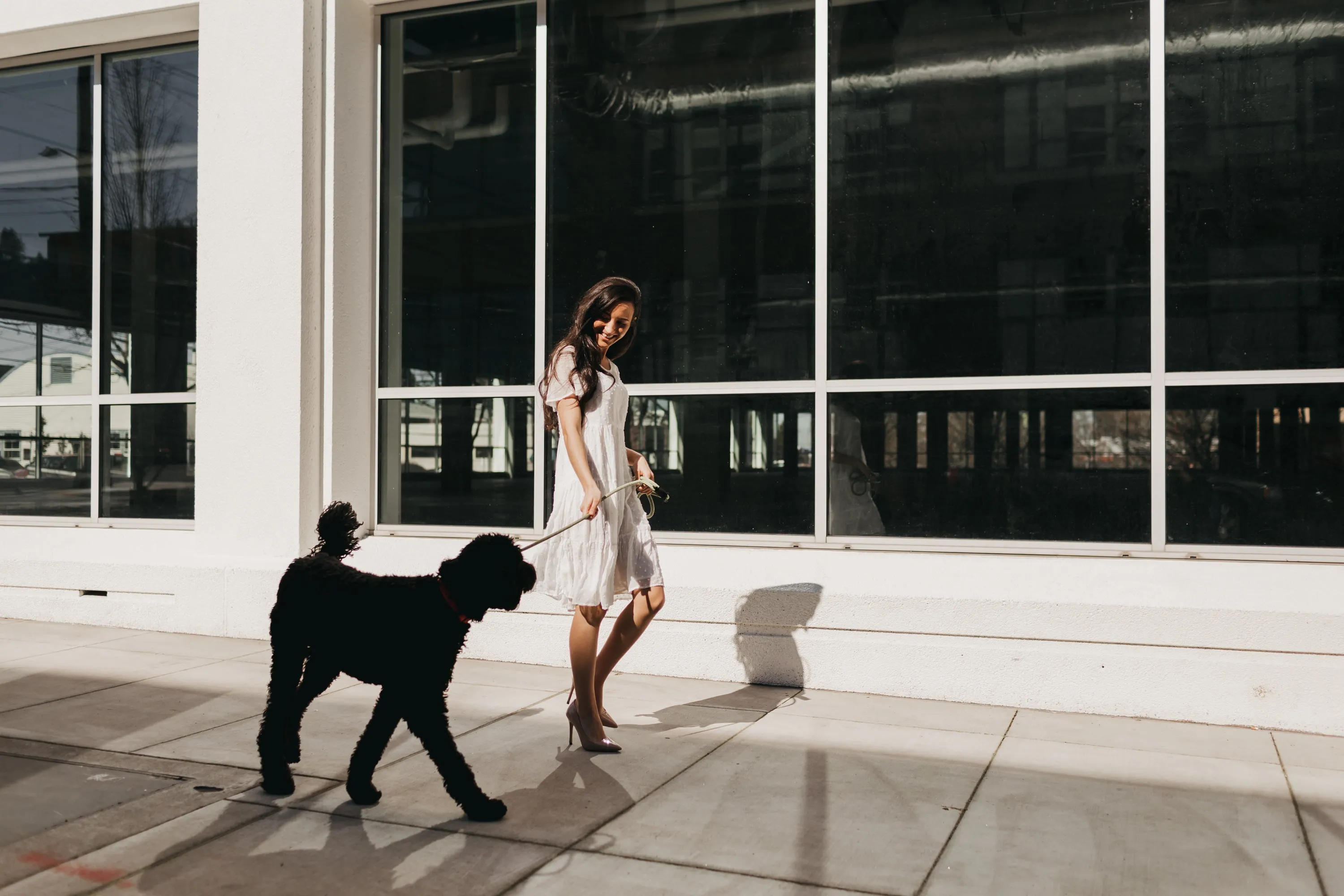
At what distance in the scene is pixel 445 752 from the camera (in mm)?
3520

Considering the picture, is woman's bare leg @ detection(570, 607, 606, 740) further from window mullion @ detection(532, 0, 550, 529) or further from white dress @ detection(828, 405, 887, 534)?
window mullion @ detection(532, 0, 550, 529)

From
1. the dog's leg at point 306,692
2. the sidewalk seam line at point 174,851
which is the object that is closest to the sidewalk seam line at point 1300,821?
the dog's leg at point 306,692

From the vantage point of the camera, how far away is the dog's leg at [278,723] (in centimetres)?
381

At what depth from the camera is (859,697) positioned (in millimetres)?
5504

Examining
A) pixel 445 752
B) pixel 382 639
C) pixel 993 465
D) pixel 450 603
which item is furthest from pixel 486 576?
pixel 993 465

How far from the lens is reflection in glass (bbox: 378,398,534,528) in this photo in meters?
6.80

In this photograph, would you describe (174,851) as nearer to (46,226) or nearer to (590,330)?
(590,330)

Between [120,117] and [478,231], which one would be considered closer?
[478,231]

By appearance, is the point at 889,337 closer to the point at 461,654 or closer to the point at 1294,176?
the point at 1294,176

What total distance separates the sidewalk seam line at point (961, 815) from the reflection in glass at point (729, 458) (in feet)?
5.75

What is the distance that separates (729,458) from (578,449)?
2.15m

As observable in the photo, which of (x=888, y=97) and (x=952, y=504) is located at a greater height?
(x=888, y=97)

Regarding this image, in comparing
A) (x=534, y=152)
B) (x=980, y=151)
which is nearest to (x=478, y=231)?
(x=534, y=152)

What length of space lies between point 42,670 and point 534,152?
13.3 feet
